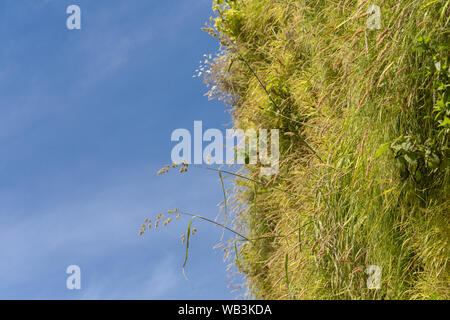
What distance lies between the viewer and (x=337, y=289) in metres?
2.42

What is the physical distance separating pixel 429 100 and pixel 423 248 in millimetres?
645

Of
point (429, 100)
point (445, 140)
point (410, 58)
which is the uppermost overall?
point (410, 58)

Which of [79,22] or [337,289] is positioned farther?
[79,22]

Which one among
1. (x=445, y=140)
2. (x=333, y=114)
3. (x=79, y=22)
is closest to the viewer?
(x=445, y=140)

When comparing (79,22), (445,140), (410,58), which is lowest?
(445,140)

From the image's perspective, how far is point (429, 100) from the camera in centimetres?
206
